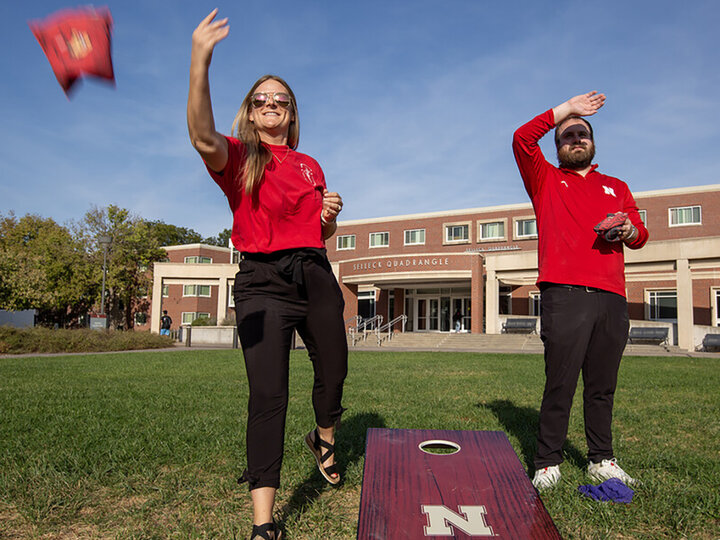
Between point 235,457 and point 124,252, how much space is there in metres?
42.6

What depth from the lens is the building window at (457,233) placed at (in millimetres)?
38094

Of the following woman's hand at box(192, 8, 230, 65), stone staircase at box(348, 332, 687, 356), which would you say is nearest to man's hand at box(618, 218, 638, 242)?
woman's hand at box(192, 8, 230, 65)

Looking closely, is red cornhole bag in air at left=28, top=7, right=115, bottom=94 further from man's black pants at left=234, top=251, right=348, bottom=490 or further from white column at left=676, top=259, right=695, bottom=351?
white column at left=676, top=259, right=695, bottom=351

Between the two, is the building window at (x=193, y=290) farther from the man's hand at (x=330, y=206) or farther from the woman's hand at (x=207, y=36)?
the woman's hand at (x=207, y=36)

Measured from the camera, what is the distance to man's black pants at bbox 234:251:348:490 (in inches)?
89.6

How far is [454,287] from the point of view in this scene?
35438mm

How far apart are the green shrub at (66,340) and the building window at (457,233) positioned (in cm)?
2322

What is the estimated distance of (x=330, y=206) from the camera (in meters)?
2.46

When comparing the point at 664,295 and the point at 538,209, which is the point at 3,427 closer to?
the point at 538,209

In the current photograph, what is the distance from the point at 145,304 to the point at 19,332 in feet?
111

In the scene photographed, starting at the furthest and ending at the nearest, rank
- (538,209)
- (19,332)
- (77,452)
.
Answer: (19,332)
(77,452)
(538,209)

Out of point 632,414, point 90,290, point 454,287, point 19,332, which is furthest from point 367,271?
point 632,414

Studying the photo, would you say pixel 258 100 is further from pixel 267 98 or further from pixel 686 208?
pixel 686 208

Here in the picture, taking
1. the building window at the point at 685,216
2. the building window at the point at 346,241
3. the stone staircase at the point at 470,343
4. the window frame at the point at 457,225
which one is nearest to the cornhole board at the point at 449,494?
the stone staircase at the point at 470,343
